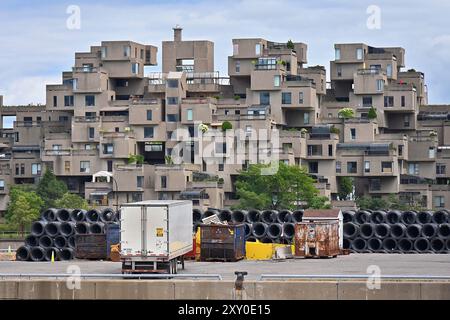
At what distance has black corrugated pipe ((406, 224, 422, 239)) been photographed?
9344cm

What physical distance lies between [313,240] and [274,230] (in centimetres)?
849

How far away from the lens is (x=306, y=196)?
504 ft

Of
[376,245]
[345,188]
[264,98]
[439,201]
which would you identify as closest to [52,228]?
[376,245]

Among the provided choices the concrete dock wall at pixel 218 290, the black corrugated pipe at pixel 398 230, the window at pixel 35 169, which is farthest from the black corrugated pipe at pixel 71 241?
the window at pixel 35 169

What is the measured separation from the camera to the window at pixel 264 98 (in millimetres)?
172750

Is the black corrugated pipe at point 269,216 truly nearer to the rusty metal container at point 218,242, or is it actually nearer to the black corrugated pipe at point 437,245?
the black corrugated pipe at point 437,245

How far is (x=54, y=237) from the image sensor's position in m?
90.6

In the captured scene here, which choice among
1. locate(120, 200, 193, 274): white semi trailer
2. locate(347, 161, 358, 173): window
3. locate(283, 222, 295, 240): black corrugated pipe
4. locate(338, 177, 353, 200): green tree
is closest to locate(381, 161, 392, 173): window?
locate(347, 161, 358, 173): window

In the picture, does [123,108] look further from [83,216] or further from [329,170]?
[83,216]

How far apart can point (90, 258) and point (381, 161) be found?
284 feet

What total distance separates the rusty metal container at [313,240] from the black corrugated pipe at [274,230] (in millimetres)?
7049

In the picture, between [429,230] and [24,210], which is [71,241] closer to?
[429,230]

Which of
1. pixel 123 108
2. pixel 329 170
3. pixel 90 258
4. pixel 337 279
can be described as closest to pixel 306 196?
pixel 329 170
